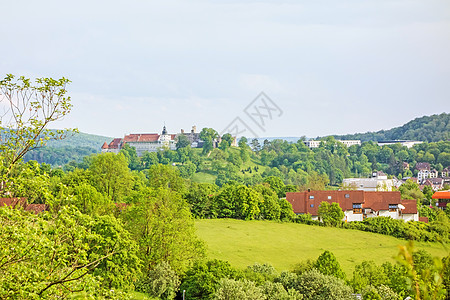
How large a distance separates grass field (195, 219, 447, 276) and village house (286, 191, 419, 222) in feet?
24.4

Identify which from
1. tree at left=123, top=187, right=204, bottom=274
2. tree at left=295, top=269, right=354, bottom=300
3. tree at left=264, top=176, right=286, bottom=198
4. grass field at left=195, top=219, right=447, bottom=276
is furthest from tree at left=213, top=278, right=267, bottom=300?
tree at left=264, top=176, right=286, bottom=198

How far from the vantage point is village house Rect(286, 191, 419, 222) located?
2274 inches

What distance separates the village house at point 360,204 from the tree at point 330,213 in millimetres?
2485

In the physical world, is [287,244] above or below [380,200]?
below

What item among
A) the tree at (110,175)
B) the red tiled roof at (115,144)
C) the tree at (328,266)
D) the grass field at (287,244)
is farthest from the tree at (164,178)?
the red tiled roof at (115,144)

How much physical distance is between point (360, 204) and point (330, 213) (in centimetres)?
683

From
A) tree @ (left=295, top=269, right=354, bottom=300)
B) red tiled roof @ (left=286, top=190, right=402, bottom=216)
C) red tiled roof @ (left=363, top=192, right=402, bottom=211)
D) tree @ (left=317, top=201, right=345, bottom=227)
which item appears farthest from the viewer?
red tiled roof @ (left=363, top=192, right=402, bottom=211)

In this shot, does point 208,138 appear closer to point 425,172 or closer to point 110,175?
point 425,172

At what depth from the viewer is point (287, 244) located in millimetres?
42125

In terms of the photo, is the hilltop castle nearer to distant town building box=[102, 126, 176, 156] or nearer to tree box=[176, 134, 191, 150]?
distant town building box=[102, 126, 176, 156]

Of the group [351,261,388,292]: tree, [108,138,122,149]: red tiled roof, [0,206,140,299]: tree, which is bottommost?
[351,261,388,292]: tree

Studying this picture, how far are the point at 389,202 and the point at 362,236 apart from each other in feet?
46.9

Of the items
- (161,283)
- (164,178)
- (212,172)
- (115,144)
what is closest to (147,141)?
(115,144)

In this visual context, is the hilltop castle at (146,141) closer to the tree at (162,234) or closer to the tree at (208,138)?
the tree at (208,138)
